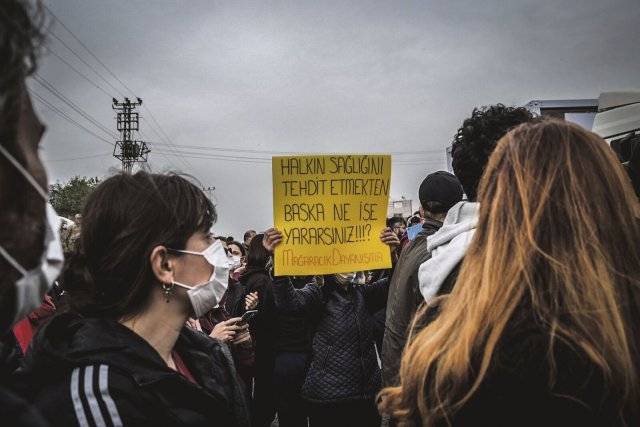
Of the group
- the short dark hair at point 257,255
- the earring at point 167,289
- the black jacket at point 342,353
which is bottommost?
the black jacket at point 342,353

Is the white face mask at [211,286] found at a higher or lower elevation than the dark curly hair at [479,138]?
lower

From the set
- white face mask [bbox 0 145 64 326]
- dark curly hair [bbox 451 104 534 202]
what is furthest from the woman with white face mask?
dark curly hair [bbox 451 104 534 202]

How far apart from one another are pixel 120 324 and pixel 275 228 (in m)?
1.99

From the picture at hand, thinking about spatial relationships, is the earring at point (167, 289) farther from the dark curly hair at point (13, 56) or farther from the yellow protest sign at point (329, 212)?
the yellow protest sign at point (329, 212)

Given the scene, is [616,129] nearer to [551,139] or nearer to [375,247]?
[375,247]

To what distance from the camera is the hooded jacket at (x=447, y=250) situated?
83.4 inches

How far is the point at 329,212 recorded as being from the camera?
3.76 m

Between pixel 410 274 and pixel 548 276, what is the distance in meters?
1.68

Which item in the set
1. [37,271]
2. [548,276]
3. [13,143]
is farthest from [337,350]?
[13,143]

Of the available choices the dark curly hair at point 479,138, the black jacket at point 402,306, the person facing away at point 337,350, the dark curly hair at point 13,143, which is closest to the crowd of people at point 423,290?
the dark curly hair at point 13,143

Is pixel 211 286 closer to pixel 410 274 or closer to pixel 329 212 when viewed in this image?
pixel 410 274

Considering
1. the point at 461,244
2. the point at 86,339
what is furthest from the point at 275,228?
the point at 86,339

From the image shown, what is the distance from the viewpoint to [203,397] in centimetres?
178

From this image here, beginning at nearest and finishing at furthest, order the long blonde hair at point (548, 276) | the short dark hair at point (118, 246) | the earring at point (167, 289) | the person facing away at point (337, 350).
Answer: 1. the long blonde hair at point (548, 276)
2. the short dark hair at point (118, 246)
3. the earring at point (167, 289)
4. the person facing away at point (337, 350)
